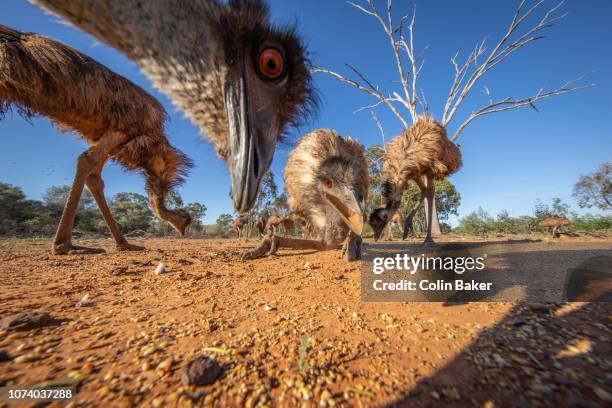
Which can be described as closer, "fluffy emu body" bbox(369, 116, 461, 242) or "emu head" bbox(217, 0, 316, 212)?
"emu head" bbox(217, 0, 316, 212)

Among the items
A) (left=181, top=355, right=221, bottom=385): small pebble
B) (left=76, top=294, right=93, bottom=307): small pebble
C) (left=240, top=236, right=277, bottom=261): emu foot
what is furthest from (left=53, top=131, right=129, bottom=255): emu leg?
(left=181, top=355, right=221, bottom=385): small pebble

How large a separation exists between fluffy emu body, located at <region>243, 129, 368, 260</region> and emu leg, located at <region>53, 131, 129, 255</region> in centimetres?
232

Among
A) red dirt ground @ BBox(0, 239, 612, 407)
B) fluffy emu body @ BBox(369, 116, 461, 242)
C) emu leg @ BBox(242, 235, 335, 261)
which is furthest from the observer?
fluffy emu body @ BBox(369, 116, 461, 242)

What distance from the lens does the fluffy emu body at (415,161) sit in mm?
4059

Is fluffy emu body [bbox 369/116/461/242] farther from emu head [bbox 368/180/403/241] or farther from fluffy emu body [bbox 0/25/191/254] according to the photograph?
fluffy emu body [bbox 0/25/191/254]

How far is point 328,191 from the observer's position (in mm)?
3205

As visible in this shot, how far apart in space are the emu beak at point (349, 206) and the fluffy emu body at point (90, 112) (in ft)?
8.21

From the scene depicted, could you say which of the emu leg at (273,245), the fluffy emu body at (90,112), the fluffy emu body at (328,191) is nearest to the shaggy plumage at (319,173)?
the fluffy emu body at (328,191)

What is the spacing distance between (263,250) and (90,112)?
332 centimetres

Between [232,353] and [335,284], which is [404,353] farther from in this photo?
[335,284]

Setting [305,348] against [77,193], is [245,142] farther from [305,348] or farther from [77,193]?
[77,193]

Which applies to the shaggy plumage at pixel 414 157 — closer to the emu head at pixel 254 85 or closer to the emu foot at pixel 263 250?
the emu foot at pixel 263 250

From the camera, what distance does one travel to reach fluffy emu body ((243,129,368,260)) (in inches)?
116

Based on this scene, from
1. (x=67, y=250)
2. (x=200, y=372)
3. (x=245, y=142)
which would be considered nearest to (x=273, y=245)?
(x=245, y=142)
